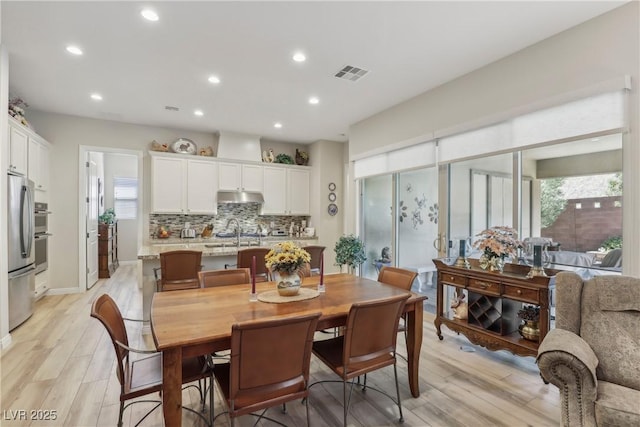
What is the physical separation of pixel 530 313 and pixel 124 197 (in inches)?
377

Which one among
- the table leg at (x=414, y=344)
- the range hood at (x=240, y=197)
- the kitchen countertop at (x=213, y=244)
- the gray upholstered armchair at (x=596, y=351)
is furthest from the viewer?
the range hood at (x=240, y=197)

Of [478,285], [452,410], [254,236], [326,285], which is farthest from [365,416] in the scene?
[254,236]

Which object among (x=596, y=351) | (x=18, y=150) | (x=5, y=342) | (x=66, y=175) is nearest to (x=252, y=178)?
(x=66, y=175)

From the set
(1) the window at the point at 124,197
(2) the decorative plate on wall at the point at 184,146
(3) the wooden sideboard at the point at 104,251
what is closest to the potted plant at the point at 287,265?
(2) the decorative plate on wall at the point at 184,146

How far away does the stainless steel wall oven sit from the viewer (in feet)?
14.0

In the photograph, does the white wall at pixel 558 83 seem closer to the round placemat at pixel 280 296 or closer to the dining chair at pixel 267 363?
the round placemat at pixel 280 296

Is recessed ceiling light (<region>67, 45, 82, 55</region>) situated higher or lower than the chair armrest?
higher

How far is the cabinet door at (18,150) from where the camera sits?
3.69m

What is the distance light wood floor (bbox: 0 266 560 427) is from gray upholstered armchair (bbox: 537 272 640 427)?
568 millimetres

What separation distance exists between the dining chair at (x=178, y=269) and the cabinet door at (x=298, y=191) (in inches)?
132

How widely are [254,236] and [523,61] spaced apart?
17.0ft

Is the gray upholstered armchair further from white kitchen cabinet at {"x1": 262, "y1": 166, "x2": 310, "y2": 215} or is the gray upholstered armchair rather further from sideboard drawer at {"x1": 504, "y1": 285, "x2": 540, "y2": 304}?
white kitchen cabinet at {"x1": 262, "y1": 166, "x2": 310, "y2": 215}

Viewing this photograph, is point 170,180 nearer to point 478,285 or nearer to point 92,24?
point 92,24

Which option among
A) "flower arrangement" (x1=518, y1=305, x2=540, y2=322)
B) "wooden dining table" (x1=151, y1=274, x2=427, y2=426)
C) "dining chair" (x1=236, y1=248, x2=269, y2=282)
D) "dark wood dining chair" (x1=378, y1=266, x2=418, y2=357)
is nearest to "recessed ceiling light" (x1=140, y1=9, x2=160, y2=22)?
"wooden dining table" (x1=151, y1=274, x2=427, y2=426)
